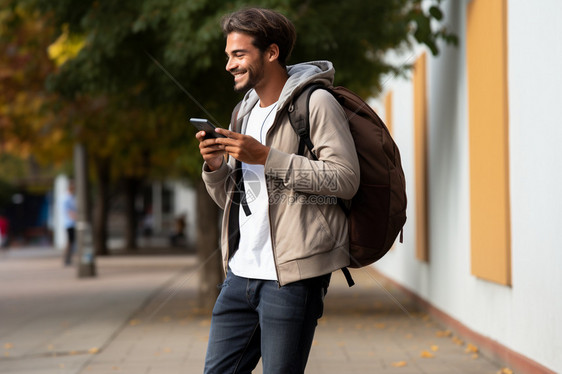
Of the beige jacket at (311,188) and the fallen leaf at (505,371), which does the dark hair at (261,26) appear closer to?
the beige jacket at (311,188)

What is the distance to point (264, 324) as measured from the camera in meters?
3.09

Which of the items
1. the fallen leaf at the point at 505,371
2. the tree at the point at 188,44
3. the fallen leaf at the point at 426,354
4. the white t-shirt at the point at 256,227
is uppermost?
the tree at the point at 188,44

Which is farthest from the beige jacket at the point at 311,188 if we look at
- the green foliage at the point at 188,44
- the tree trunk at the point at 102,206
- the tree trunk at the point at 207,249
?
the tree trunk at the point at 102,206

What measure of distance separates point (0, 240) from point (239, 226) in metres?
29.4

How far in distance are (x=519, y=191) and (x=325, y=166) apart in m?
3.80

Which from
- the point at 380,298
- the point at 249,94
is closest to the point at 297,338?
the point at 249,94

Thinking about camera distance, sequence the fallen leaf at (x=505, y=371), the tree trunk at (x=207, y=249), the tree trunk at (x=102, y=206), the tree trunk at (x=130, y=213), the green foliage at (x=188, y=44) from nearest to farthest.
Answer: the fallen leaf at (x=505, y=371) → the green foliage at (x=188, y=44) → the tree trunk at (x=207, y=249) → the tree trunk at (x=102, y=206) → the tree trunk at (x=130, y=213)

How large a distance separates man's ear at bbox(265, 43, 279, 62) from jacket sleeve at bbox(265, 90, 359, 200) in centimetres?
33

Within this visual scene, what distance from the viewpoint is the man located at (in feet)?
9.73

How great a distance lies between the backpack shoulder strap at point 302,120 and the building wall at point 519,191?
277 centimetres

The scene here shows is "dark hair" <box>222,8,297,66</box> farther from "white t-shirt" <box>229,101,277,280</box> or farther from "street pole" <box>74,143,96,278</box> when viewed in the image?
"street pole" <box>74,143,96,278</box>

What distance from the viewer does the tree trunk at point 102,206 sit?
2700 centimetres

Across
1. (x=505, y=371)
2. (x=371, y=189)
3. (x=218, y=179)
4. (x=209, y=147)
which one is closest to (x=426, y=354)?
(x=505, y=371)

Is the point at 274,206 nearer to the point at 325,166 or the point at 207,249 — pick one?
the point at 325,166
